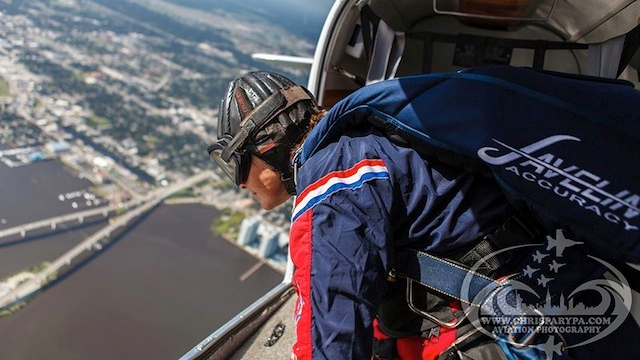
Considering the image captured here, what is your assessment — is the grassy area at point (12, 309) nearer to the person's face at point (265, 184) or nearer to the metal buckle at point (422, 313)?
the person's face at point (265, 184)

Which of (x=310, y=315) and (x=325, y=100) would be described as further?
(x=325, y=100)

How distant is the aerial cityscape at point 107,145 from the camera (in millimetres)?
12422

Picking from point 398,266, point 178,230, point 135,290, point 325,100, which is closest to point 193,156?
point 178,230

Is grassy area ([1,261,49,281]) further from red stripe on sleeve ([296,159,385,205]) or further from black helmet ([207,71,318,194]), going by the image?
red stripe on sleeve ([296,159,385,205])

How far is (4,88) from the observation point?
21.4 m

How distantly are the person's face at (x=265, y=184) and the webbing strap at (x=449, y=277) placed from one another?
1.84 feet

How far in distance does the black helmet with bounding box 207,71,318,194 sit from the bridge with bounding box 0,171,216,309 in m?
10.7

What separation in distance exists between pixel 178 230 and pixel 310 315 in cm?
1441

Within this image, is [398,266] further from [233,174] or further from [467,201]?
[233,174]

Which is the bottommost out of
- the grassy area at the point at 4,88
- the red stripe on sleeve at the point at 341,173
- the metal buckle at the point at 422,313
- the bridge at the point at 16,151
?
the bridge at the point at 16,151

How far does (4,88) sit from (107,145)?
21.4 feet

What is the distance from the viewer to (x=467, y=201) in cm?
111

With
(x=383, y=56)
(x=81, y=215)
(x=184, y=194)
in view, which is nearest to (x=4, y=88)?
(x=184, y=194)
